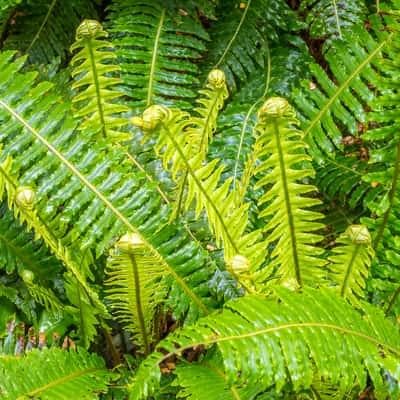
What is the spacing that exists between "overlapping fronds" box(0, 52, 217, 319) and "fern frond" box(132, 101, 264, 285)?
14cm

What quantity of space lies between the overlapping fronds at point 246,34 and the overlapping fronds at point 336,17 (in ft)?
0.35

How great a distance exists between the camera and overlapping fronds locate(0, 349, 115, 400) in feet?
3.97

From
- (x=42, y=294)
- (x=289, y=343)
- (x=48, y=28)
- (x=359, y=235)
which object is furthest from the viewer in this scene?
(x=48, y=28)

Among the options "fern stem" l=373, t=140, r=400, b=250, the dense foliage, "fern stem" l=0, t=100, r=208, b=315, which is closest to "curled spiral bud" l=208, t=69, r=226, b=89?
the dense foliage

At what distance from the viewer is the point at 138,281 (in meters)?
1.28

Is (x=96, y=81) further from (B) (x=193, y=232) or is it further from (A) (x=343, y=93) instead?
(A) (x=343, y=93)

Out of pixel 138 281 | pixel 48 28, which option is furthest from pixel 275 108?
pixel 48 28

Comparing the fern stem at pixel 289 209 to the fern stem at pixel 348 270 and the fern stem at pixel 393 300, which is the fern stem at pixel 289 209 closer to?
the fern stem at pixel 348 270

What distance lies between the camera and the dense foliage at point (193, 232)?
1124 mm

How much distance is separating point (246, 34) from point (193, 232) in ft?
3.02

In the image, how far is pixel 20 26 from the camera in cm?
225

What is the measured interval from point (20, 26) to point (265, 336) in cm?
177

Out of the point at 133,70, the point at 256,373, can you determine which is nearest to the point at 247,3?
the point at 133,70

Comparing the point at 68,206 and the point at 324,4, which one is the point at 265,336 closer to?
the point at 68,206
